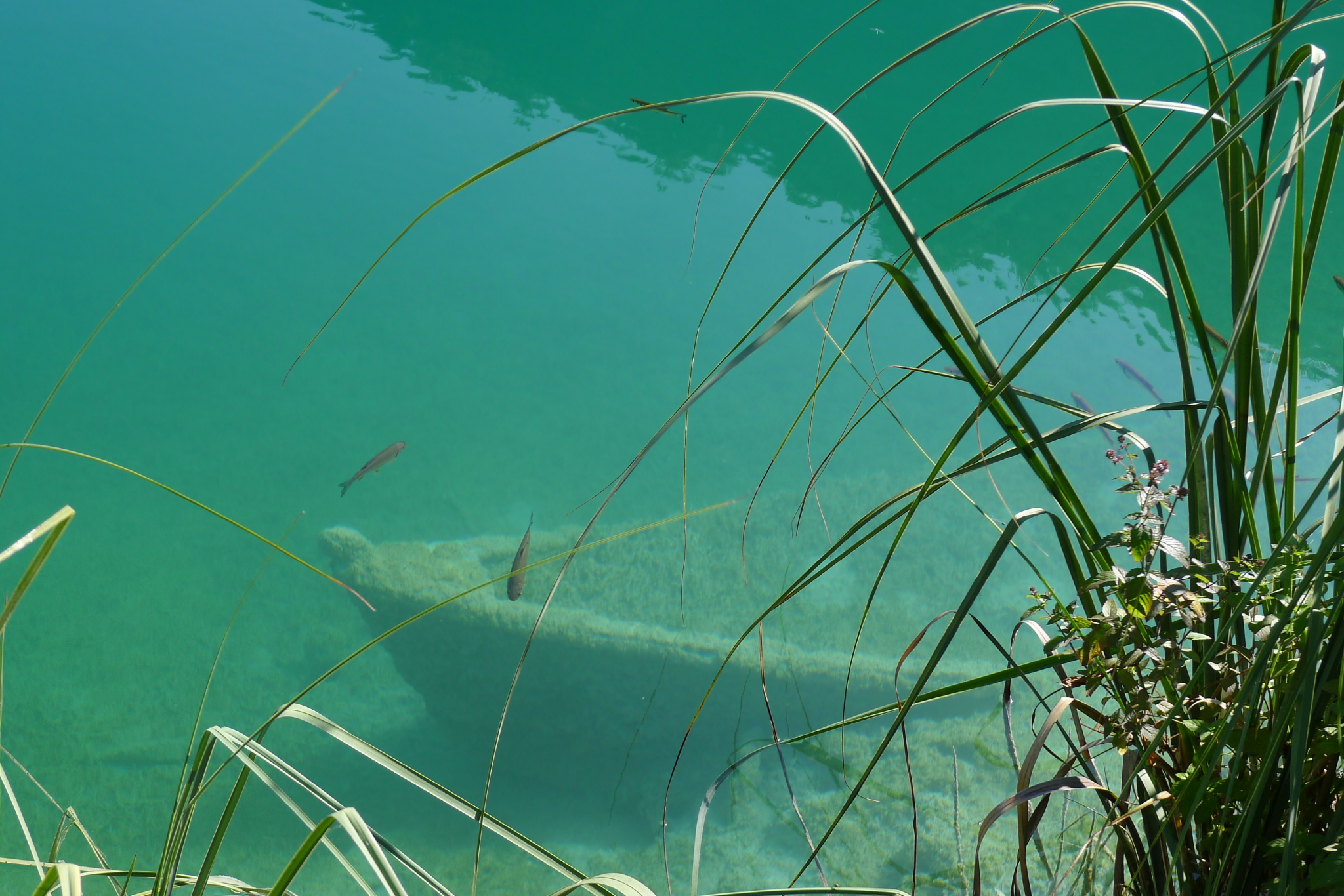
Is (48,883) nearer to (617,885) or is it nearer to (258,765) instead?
(258,765)

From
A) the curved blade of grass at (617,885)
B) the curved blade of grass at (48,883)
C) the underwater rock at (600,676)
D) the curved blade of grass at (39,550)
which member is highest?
the curved blade of grass at (39,550)

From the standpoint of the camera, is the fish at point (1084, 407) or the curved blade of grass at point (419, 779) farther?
the fish at point (1084, 407)

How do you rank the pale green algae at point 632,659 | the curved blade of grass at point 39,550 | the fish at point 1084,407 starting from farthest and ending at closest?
the pale green algae at point 632,659, the fish at point 1084,407, the curved blade of grass at point 39,550

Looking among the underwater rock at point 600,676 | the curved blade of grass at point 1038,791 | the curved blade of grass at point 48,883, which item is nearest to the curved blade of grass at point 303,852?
the curved blade of grass at point 48,883

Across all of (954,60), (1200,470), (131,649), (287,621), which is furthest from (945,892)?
(954,60)

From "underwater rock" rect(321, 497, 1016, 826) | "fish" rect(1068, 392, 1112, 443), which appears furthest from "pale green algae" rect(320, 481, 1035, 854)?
"fish" rect(1068, 392, 1112, 443)

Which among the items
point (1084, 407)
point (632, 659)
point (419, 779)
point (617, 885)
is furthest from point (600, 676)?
point (617, 885)

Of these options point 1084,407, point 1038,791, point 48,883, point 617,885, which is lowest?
point 48,883

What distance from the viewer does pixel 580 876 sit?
1.83ft

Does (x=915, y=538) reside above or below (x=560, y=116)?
below

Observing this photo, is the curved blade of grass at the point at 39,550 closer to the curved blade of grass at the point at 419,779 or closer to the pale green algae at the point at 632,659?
the curved blade of grass at the point at 419,779

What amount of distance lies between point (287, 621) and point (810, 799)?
238cm

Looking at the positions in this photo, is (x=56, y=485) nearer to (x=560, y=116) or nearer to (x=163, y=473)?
(x=163, y=473)

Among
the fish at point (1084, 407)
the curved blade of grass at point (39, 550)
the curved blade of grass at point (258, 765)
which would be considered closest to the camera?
the curved blade of grass at point (39, 550)
